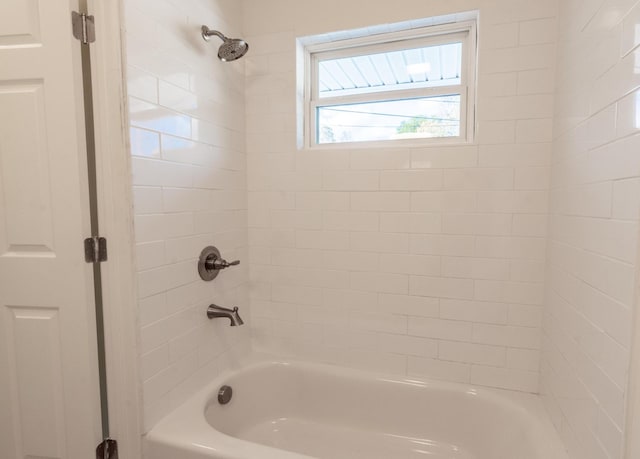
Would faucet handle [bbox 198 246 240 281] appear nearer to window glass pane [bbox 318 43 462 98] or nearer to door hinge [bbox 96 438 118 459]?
door hinge [bbox 96 438 118 459]

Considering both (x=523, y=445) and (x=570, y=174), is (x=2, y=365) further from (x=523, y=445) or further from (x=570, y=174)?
(x=570, y=174)

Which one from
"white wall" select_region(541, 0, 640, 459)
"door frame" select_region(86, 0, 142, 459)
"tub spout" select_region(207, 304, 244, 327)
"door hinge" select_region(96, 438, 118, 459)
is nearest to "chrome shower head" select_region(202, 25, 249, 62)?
"door frame" select_region(86, 0, 142, 459)

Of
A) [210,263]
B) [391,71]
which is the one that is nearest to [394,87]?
[391,71]

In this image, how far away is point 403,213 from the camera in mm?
1688

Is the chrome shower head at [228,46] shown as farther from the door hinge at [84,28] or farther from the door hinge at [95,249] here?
the door hinge at [95,249]

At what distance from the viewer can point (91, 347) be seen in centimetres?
120

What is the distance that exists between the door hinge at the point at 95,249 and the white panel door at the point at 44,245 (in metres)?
0.02

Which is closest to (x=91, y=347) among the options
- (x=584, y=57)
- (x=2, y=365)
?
(x=2, y=365)

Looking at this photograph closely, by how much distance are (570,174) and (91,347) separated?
1805mm

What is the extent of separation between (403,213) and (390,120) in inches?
20.6

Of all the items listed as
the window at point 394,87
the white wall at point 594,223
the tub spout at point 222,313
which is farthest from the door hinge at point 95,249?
the white wall at point 594,223

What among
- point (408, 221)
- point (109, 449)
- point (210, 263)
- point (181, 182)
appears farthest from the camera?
point (408, 221)

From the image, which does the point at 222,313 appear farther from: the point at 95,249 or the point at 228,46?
the point at 228,46

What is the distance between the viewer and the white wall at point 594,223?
0.81 metres
